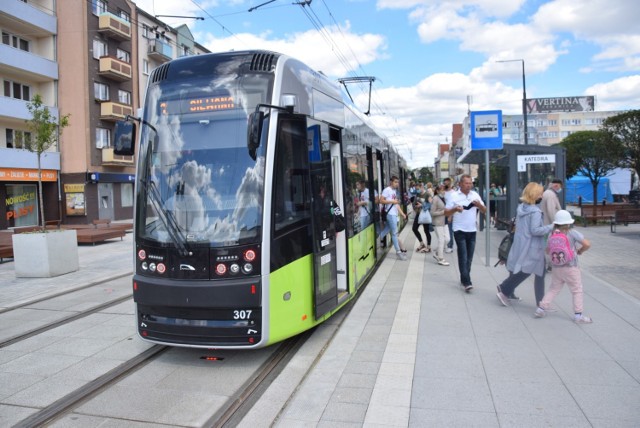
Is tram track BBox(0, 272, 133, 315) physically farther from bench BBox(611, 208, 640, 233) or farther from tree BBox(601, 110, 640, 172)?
tree BBox(601, 110, 640, 172)

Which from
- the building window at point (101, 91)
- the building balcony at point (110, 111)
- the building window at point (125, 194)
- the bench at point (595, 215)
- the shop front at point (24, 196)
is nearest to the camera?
the bench at point (595, 215)

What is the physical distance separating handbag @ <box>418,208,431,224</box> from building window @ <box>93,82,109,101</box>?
26.9 m

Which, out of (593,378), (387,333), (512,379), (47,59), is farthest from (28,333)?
(47,59)

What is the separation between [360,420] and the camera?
3.94 metres

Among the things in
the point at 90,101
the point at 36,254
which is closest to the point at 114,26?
the point at 90,101

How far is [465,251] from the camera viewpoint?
8297mm

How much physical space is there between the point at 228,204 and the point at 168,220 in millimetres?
652

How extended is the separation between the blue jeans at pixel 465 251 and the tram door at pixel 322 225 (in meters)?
2.92

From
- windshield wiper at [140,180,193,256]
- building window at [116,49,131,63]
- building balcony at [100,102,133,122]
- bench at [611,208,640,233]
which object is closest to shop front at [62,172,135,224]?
building balcony at [100,102,133,122]

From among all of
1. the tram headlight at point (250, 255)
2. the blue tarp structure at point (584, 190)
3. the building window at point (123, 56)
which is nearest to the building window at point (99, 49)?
the building window at point (123, 56)

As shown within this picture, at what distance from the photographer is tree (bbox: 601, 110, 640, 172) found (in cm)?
2719

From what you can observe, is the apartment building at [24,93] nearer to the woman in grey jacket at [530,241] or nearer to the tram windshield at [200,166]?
the tram windshield at [200,166]

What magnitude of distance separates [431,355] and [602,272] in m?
6.44

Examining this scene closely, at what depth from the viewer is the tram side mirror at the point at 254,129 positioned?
4.66m
